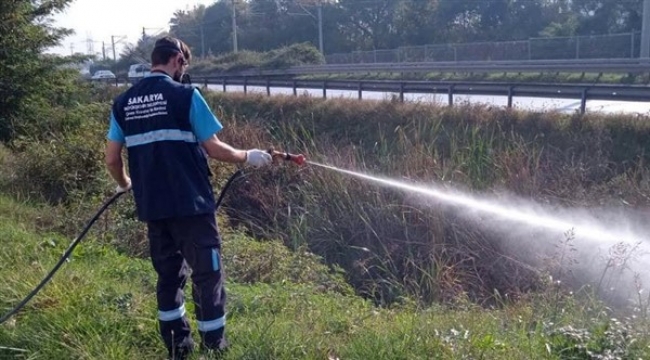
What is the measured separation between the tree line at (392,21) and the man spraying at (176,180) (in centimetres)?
4012

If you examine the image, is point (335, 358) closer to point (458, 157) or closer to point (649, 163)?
point (458, 157)

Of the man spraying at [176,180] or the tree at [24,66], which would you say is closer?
the man spraying at [176,180]

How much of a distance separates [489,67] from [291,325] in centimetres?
2603

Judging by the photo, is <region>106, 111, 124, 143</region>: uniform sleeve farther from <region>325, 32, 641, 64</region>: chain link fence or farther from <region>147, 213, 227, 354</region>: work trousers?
<region>325, 32, 641, 64</region>: chain link fence

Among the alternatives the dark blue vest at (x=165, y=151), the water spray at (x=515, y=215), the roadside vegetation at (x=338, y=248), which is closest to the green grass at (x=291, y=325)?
the roadside vegetation at (x=338, y=248)

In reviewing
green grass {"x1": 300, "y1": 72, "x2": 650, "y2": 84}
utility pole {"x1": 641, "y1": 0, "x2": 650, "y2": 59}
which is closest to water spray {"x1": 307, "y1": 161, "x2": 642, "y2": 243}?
green grass {"x1": 300, "y1": 72, "x2": 650, "y2": 84}

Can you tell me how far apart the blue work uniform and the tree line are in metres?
40.1

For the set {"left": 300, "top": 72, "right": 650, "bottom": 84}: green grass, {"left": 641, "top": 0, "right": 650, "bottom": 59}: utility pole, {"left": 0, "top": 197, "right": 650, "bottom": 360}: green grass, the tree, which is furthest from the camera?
{"left": 300, "top": 72, "right": 650, "bottom": 84}: green grass

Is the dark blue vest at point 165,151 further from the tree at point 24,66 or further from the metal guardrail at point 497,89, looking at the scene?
the metal guardrail at point 497,89

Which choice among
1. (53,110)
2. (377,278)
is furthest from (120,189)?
(53,110)

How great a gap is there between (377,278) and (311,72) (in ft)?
96.5

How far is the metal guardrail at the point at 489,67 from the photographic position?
74.7 feet

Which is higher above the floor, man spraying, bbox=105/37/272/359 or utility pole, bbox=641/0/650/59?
utility pole, bbox=641/0/650/59

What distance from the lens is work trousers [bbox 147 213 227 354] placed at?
4.42 metres
